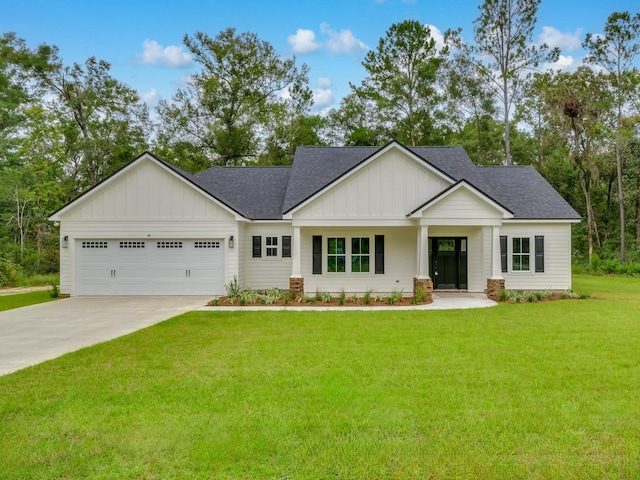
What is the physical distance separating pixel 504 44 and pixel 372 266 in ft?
65.4

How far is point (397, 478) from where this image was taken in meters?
3.20

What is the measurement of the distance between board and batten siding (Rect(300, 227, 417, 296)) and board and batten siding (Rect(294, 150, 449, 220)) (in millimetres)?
1137

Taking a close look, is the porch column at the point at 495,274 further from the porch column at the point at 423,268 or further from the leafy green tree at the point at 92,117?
the leafy green tree at the point at 92,117

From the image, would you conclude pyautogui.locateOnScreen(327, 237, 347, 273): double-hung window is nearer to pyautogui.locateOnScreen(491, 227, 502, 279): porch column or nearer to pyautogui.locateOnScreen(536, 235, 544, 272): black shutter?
pyautogui.locateOnScreen(491, 227, 502, 279): porch column

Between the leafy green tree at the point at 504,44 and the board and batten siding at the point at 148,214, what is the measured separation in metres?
20.3

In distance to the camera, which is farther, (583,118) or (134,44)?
(583,118)

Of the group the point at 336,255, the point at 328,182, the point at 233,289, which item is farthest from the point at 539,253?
the point at 233,289

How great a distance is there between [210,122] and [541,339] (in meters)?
27.6

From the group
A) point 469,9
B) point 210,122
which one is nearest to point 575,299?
point 469,9

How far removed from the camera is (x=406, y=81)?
30.8 meters

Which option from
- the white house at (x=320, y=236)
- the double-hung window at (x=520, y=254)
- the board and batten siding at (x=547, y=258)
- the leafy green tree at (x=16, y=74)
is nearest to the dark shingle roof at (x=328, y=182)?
the white house at (x=320, y=236)

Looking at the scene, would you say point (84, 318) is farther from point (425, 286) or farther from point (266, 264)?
point (425, 286)

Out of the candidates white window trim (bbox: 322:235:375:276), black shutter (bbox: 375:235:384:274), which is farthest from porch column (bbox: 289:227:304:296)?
black shutter (bbox: 375:235:384:274)

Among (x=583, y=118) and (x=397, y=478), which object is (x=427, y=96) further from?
(x=397, y=478)
